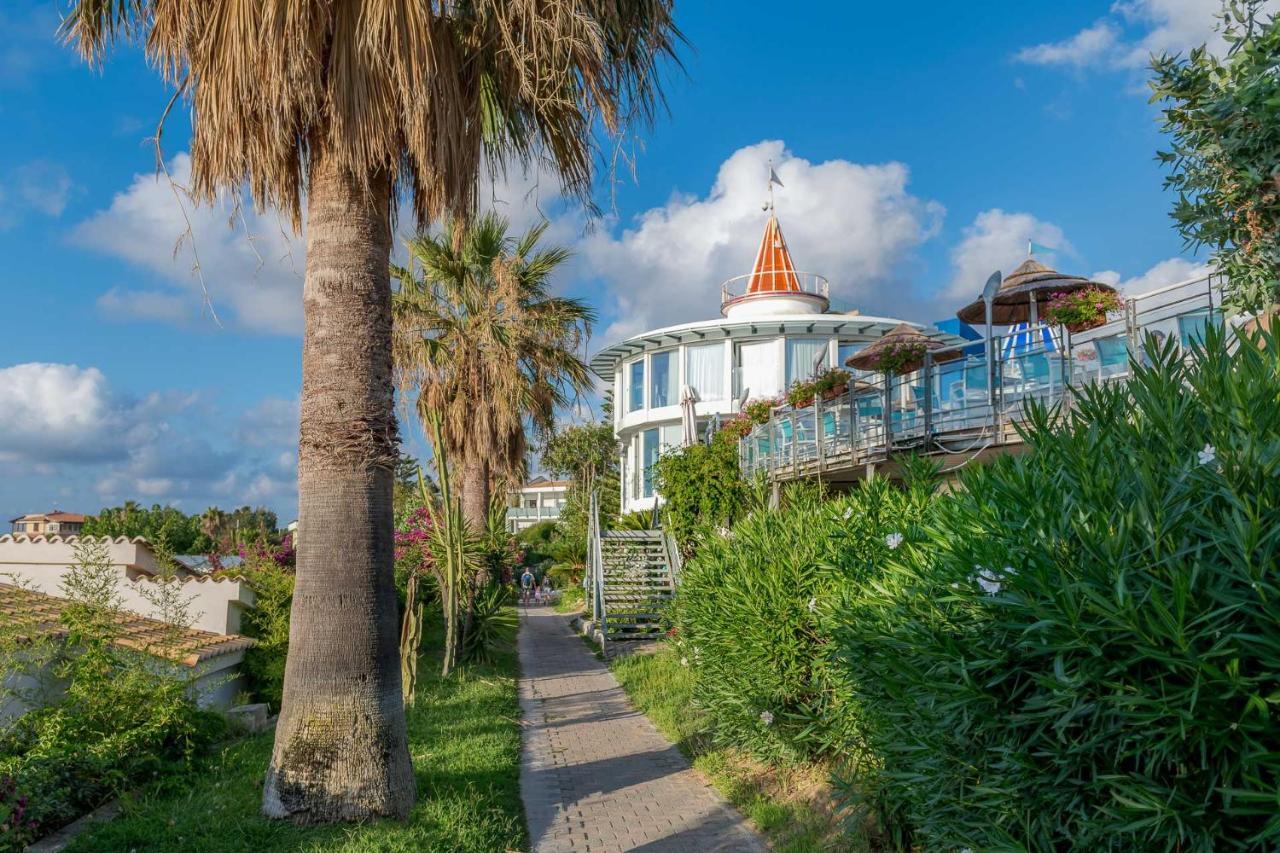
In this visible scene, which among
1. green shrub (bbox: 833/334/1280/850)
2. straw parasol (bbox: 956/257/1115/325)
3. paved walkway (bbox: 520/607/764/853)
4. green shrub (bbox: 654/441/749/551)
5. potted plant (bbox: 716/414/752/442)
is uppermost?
straw parasol (bbox: 956/257/1115/325)

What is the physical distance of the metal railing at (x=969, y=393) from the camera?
31.2 ft

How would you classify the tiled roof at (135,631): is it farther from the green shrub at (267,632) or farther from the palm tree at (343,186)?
the palm tree at (343,186)

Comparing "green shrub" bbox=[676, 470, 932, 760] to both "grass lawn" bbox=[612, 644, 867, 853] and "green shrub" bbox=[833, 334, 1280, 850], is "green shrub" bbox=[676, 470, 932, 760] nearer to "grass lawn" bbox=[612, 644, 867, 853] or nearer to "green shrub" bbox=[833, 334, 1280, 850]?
"grass lawn" bbox=[612, 644, 867, 853]

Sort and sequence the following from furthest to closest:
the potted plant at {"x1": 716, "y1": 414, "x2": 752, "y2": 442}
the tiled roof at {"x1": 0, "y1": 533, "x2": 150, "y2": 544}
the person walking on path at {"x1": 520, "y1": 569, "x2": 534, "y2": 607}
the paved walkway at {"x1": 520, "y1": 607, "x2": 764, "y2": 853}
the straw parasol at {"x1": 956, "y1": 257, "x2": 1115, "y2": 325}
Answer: the person walking on path at {"x1": 520, "y1": 569, "x2": 534, "y2": 607}, the potted plant at {"x1": 716, "y1": 414, "x2": 752, "y2": 442}, the straw parasol at {"x1": 956, "y1": 257, "x2": 1115, "y2": 325}, the tiled roof at {"x1": 0, "y1": 533, "x2": 150, "y2": 544}, the paved walkway at {"x1": 520, "y1": 607, "x2": 764, "y2": 853}

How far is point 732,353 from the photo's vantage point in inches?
1316

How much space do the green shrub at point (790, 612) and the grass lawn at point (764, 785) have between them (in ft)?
0.64

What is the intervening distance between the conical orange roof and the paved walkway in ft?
76.8

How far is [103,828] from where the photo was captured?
6.35 meters

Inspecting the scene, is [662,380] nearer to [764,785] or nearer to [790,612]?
[764,785]

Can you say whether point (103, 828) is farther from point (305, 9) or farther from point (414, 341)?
point (414, 341)

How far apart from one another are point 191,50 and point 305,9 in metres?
1.24

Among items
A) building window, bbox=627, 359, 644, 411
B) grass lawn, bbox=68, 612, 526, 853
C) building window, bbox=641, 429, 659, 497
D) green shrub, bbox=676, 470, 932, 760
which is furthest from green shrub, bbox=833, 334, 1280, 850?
building window, bbox=627, 359, 644, 411

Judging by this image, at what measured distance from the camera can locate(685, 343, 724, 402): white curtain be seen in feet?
110

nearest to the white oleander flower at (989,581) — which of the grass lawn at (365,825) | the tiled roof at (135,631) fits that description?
the grass lawn at (365,825)
